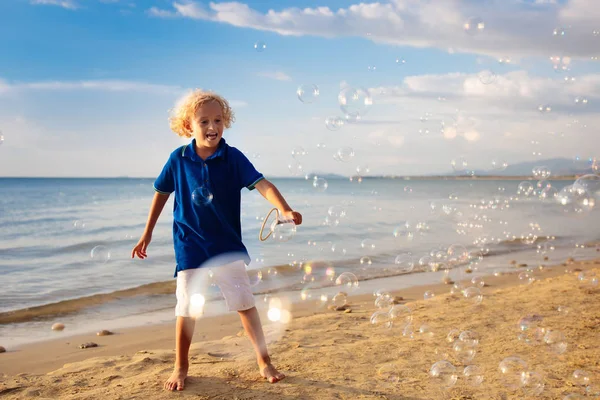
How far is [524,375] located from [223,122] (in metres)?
2.84

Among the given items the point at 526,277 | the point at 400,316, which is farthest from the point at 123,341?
the point at 526,277

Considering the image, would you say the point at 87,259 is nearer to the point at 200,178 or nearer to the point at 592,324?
the point at 200,178

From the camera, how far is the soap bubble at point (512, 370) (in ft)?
12.2

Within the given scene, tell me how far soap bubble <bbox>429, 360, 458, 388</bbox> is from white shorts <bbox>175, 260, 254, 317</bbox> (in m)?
1.47

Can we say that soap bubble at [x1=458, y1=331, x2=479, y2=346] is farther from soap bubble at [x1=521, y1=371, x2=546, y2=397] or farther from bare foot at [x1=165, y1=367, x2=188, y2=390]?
bare foot at [x1=165, y1=367, x2=188, y2=390]

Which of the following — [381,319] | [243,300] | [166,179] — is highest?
[166,179]

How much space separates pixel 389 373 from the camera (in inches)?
154

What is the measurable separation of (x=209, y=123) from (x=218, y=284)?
113 cm

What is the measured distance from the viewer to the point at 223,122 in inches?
150

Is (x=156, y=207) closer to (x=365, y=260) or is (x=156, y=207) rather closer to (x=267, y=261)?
(x=267, y=261)

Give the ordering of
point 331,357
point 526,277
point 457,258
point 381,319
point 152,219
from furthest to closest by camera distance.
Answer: point 457,258
point 526,277
point 381,319
point 331,357
point 152,219

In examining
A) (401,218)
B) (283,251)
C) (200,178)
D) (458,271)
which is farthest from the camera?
(401,218)

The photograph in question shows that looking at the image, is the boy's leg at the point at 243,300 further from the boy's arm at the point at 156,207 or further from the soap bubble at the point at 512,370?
the soap bubble at the point at 512,370

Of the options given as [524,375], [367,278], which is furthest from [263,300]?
[524,375]
